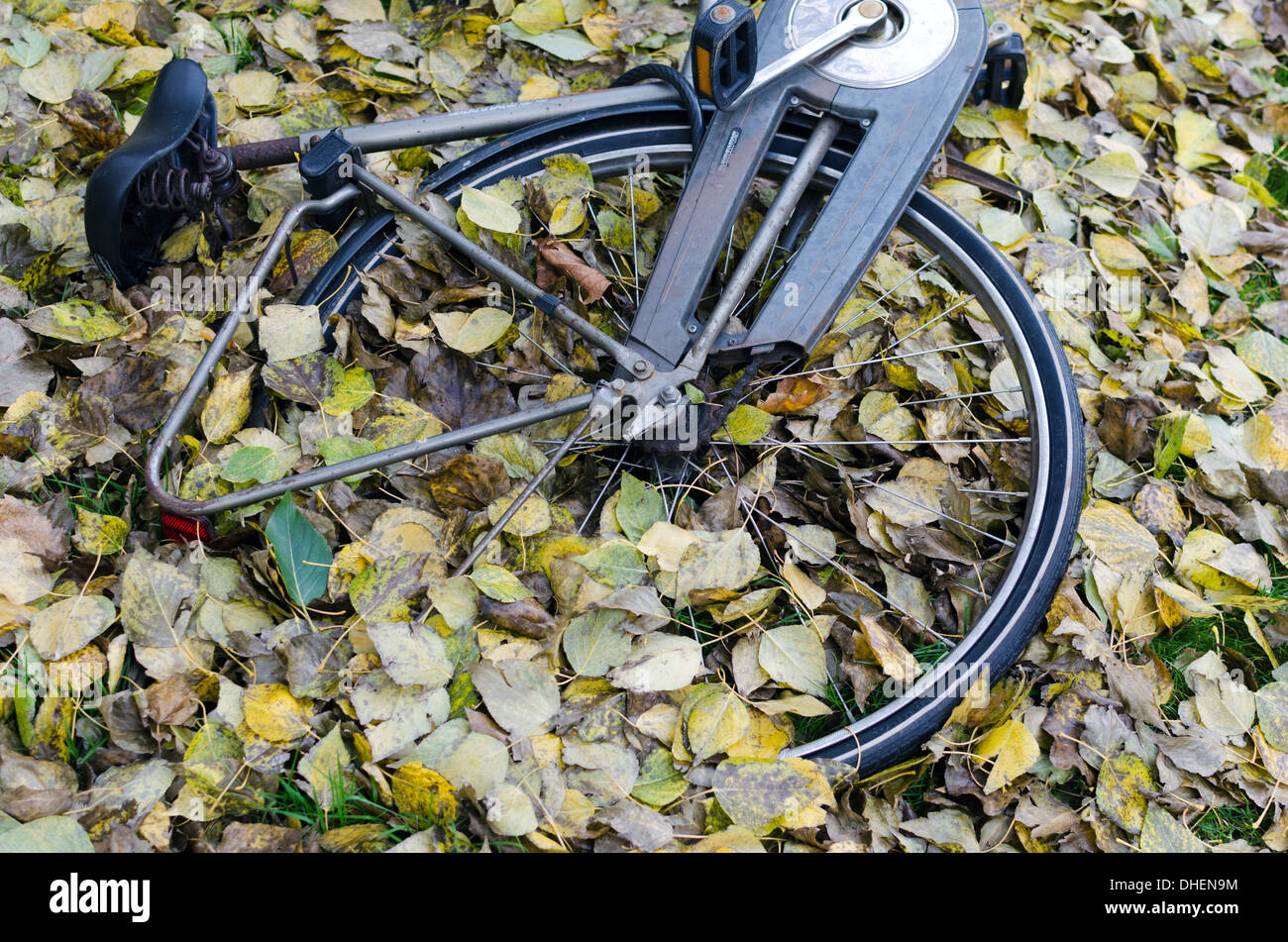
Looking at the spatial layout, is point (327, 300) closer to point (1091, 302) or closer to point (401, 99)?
point (401, 99)

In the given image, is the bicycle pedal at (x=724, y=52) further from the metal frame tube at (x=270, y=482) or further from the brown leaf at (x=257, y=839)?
the brown leaf at (x=257, y=839)

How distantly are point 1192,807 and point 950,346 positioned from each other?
910 mm

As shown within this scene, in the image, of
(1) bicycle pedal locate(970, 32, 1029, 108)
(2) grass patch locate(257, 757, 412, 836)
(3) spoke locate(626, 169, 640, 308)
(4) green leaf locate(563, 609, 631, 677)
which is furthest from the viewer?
(1) bicycle pedal locate(970, 32, 1029, 108)

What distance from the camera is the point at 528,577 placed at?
163 cm

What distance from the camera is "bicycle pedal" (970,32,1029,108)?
199cm

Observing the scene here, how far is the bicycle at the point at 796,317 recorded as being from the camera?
1.61 metres

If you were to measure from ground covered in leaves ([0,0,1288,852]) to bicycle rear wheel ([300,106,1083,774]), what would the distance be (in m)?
0.01

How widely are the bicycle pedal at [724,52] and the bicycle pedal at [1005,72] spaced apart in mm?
576

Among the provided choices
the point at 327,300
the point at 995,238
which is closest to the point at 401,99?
the point at 327,300

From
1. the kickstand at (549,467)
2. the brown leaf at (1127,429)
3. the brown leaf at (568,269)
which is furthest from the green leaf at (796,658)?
the brown leaf at (1127,429)

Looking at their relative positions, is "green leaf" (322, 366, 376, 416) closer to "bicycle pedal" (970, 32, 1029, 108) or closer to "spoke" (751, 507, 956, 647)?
"spoke" (751, 507, 956, 647)

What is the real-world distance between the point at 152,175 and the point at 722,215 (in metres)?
1.00

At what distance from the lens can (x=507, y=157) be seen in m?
1.87

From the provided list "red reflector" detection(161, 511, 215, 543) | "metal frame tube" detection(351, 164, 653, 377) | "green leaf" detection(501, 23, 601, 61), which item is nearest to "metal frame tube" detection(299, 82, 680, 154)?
"metal frame tube" detection(351, 164, 653, 377)
